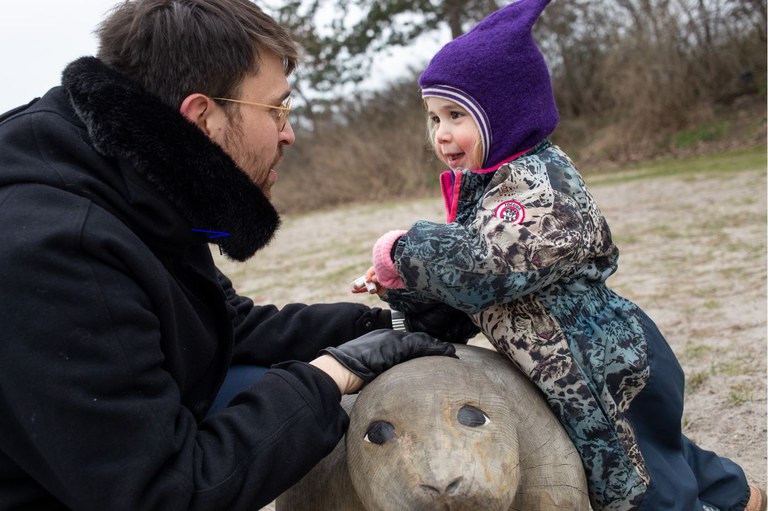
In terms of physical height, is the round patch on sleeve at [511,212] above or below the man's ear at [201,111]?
below

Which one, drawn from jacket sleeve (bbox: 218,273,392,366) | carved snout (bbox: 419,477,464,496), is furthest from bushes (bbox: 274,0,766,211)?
carved snout (bbox: 419,477,464,496)

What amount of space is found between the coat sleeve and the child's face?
1.07 meters

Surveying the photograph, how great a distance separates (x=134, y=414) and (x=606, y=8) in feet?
71.9

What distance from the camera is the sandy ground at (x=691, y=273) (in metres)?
3.99

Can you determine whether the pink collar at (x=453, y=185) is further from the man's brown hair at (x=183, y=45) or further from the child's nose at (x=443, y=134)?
the man's brown hair at (x=183, y=45)

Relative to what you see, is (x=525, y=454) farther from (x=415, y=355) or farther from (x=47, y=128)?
(x=47, y=128)

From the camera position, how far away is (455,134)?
2578 mm

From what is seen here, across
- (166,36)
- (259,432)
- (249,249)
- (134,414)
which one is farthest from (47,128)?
(259,432)

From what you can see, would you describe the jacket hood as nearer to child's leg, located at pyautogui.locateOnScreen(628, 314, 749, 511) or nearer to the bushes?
child's leg, located at pyautogui.locateOnScreen(628, 314, 749, 511)

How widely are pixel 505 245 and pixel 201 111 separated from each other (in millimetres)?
938

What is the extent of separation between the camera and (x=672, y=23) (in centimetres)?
1911

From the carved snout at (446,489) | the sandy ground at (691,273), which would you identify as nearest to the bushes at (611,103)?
the sandy ground at (691,273)

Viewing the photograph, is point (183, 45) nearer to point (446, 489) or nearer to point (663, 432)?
point (446, 489)

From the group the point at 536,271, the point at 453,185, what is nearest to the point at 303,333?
the point at 453,185
